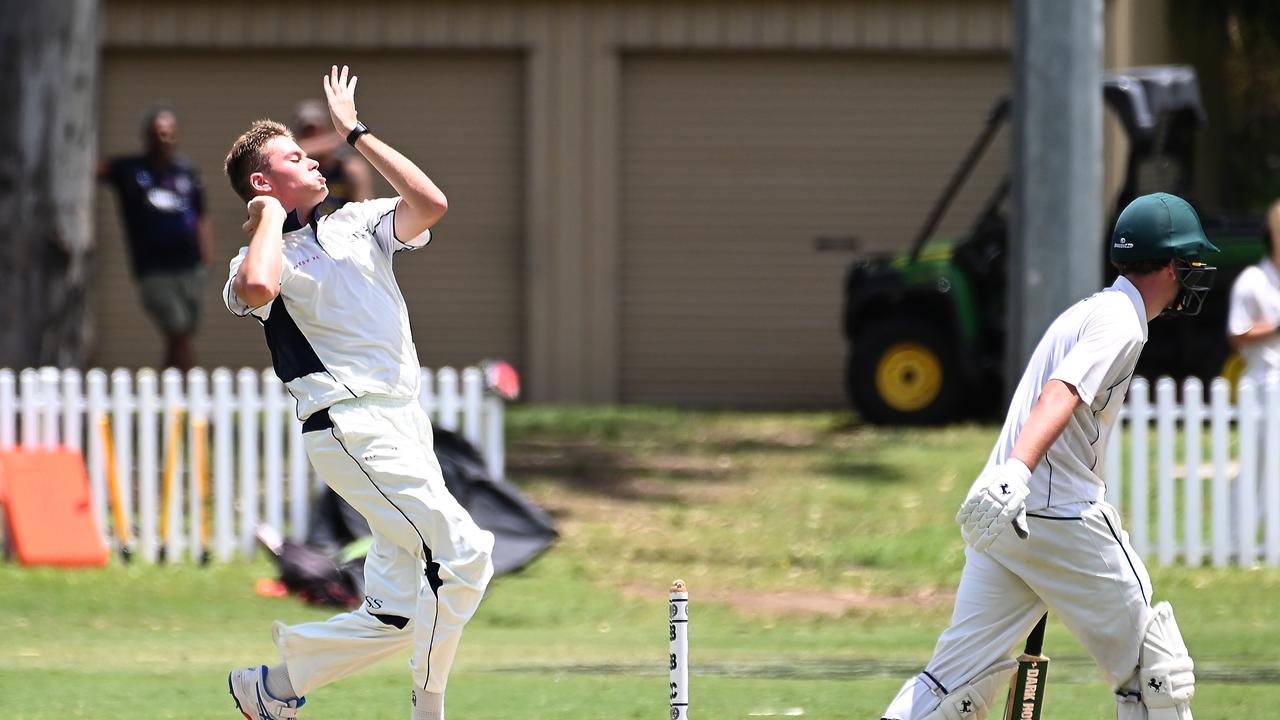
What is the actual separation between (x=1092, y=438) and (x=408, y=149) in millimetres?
13741

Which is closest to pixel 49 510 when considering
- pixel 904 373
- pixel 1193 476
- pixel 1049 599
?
pixel 1193 476

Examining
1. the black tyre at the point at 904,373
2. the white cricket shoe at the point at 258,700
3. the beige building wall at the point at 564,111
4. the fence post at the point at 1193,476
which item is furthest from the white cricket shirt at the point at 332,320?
the beige building wall at the point at 564,111

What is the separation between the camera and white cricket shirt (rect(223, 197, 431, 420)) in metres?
5.86

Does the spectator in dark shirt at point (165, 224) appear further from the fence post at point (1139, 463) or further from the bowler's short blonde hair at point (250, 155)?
the bowler's short blonde hair at point (250, 155)

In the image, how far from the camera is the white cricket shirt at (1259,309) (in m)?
11.2

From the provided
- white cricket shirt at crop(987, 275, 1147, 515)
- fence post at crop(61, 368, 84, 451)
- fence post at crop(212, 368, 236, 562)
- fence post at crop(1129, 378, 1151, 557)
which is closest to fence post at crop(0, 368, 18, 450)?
fence post at crop(61, 368, 84, 451)

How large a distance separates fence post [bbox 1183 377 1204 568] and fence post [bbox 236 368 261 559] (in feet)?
17.8

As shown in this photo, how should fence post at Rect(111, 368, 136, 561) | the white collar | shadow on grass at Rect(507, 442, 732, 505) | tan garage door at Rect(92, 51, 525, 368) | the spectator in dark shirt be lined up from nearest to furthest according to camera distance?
the white collar, fence post at Rect(111, 368, 136, 561), shadow on grass at Rect(507, 442, 732, 505), the spectator in dark shirt, tan garage door at Rect(92, 51, 525, 368)

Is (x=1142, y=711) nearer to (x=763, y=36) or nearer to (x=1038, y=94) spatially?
(x=1038, y=94)

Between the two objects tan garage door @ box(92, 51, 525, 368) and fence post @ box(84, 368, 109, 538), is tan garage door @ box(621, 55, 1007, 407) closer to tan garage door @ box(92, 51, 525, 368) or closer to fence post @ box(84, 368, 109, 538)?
tan garage door @ box(92, 51, 525, 368)

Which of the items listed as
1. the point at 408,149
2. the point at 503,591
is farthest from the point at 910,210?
the point at 503,591

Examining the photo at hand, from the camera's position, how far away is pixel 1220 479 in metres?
11.4

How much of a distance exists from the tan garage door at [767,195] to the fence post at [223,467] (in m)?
7.39

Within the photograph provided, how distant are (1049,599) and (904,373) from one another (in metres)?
10.7
